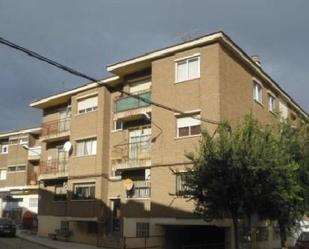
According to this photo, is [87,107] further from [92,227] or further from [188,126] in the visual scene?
[188,126]

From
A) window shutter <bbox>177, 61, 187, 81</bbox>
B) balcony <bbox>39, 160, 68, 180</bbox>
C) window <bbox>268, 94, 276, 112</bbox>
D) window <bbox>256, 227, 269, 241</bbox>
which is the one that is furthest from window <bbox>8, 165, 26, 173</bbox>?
window <bbox>256, 227, 269, 241</bbox>

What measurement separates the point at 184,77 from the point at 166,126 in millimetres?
2858

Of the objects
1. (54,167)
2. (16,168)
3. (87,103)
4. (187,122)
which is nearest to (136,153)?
(187,122)

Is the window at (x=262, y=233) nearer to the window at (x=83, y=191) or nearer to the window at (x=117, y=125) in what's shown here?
the window at (x=117, y=125)

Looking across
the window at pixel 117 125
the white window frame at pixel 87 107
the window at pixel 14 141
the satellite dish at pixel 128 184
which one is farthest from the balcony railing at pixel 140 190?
the window at pixel 14 141

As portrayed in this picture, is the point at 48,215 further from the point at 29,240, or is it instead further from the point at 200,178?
the point at 200,178

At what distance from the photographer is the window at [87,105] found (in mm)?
37531

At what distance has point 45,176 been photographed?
41094mm

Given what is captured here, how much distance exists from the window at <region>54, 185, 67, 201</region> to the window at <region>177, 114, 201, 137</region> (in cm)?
1321

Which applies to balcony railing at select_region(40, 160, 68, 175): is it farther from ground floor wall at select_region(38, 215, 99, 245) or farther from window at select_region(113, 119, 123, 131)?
window at select_region(113, 119, 123, 131)

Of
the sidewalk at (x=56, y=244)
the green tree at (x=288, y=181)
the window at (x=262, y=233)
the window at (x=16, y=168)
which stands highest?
the window at (x=16, y=168)

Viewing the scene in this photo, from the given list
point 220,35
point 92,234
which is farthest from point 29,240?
point 220,35

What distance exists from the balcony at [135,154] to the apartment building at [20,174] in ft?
66.4

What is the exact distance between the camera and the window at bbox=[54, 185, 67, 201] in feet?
130
